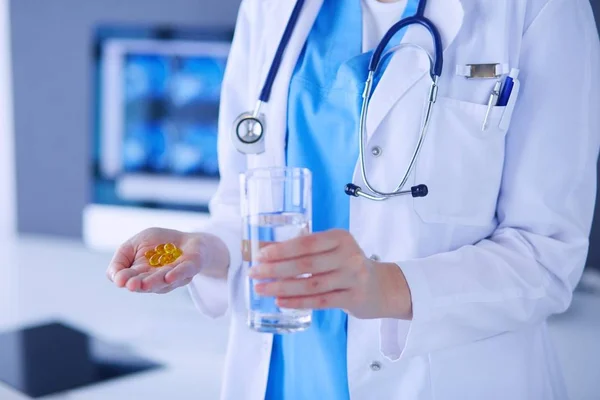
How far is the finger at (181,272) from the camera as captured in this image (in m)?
0.93

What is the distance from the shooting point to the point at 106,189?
325cm

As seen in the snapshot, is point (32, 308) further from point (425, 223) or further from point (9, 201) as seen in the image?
point (425, 223)

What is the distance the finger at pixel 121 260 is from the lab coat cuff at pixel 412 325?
35 cm

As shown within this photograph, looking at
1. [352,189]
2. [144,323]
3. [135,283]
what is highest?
[352,189]

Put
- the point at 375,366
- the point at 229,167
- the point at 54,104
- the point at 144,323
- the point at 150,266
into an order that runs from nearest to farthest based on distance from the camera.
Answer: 1. the point at 150,266
2. the point at 375,366
3. the point at 229,167
4. the point at 144,323
5. the point at 54,104

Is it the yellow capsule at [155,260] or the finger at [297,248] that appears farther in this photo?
the yellow capsule at [155,260]

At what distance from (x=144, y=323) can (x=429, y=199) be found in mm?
1512

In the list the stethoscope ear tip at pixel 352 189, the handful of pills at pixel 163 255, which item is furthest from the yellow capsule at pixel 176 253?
the stethoscope ear tip at pixel 352 189

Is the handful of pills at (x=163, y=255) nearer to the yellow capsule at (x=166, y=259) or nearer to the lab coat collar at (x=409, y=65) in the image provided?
the yellow capsule at (x=166, y=259)

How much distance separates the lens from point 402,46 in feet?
3.53

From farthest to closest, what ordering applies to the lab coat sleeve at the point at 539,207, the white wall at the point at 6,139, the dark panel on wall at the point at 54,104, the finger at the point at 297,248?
1. the white wall at the point at 6,139
2. the dark panel on wall at the point at 54,104
3. the lab coat sleeve at the point at 539,207
4. the finger at the point at 297,248

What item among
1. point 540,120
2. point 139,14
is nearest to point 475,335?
point 540,120

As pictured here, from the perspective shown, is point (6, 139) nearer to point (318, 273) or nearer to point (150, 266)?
point (150, 266)

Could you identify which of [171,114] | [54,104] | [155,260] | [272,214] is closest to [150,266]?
→ [155,260]
